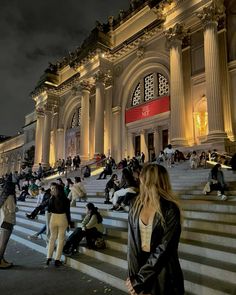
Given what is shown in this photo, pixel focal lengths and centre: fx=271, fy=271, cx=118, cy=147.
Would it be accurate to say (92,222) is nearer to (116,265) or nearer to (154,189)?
(116,265)

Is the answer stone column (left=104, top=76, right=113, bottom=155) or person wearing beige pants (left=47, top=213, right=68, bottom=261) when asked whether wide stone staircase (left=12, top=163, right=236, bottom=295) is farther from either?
stone column (left=104, top=76, right=113, bottom=155)

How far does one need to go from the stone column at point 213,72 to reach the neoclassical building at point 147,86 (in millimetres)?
55

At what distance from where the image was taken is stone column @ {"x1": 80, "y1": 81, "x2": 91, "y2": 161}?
25.5 metres

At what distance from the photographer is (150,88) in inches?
908

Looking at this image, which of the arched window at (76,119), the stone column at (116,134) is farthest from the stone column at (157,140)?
the arched window at (76,119)

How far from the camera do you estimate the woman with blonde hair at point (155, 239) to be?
1.98 metres

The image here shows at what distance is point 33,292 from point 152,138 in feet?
62.7

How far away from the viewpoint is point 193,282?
394 cm

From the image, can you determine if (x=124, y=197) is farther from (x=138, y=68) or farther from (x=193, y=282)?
(x=138, y=68)

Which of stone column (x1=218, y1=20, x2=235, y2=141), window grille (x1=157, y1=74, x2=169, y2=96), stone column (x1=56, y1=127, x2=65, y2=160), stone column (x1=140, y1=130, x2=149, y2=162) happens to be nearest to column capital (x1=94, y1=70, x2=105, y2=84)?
window grille (x1=157, y1=74, x2=169, y2=96)

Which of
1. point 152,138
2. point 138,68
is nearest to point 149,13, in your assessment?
point 138,68

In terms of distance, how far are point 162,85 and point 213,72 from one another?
661 cm

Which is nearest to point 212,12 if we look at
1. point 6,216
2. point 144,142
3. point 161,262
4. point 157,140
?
point 157,140

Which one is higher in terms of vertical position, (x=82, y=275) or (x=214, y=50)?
(x=214, y=50)
